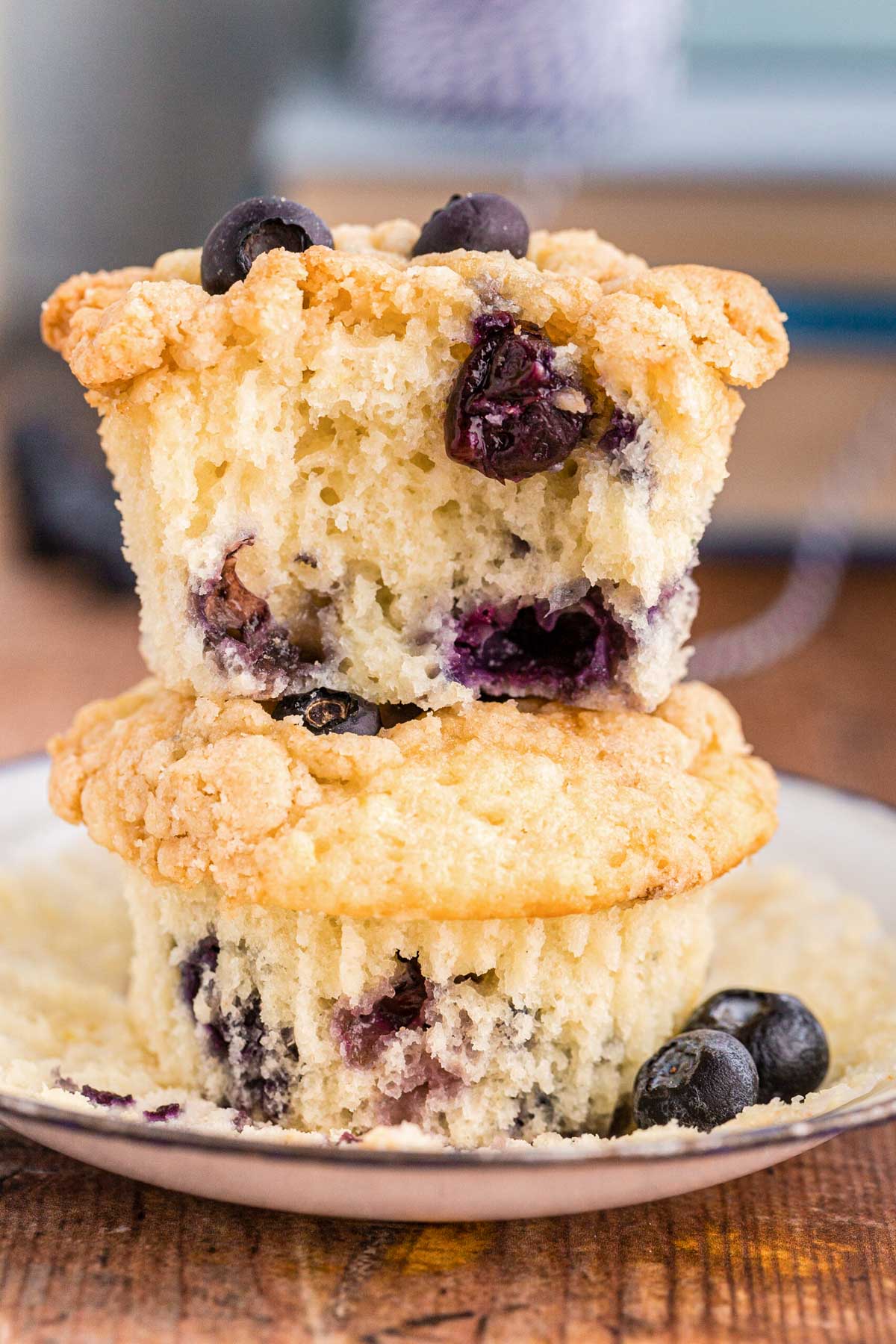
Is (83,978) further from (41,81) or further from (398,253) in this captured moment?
(41,81)

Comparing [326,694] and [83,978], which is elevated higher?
[326,694]

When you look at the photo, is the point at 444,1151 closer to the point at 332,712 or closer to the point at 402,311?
the point at 332,712

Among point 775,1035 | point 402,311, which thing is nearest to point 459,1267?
point 775,1035

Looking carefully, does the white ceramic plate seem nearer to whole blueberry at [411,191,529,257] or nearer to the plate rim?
the plate rim

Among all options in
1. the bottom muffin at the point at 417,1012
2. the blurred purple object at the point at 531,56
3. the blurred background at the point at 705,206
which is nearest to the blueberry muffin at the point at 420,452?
the bottom muffin at the point at 417,1012

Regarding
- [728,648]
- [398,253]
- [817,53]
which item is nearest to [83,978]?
[398,253]
